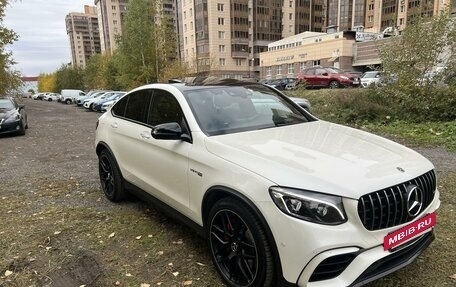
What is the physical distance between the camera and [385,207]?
7.63 feet

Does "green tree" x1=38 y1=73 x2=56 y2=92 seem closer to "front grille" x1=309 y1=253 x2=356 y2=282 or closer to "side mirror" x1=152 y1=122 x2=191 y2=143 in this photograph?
"side mirror" x1=152 y1=122 x2=191 y2=143

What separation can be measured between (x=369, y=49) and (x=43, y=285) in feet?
184

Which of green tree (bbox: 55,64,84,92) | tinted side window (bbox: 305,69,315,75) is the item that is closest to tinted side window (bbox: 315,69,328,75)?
tinted side window (bbox: 305,69,315,75)

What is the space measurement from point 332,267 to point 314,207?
15.2 inches

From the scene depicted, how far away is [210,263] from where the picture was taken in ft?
10.9

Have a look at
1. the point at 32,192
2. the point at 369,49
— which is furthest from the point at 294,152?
the point at 369,49

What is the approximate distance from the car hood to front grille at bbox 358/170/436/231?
4 centimetres

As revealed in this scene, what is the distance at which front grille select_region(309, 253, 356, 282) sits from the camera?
2.24 meters

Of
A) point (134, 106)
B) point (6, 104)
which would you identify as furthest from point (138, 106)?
point (6, 104)

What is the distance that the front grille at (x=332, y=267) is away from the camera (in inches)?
88.1

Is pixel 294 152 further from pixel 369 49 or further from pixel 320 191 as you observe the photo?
pixel 369 49

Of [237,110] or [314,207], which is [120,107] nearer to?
[237,110]

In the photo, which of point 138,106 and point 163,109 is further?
point 138,106

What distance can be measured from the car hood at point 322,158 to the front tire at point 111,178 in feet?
6.99
